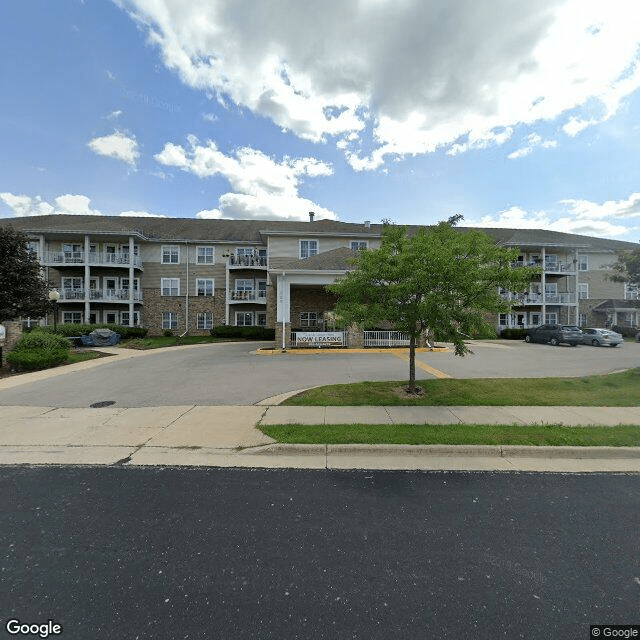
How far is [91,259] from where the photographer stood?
26.9 m

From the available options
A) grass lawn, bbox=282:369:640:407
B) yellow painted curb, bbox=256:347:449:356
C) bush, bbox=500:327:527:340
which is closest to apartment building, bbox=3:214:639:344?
bush, bbox=500:327:527:340

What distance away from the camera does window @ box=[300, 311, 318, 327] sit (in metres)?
25.4

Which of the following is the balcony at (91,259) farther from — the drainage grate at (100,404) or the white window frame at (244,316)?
the drainage grate at (100,404)

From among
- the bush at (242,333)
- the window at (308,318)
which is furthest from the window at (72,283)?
the window at (308,318)

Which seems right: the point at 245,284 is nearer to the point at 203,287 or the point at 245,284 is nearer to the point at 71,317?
the point at 203,287

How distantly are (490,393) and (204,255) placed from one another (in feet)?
89.4

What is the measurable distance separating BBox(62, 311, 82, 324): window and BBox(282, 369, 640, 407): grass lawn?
94.1 ft

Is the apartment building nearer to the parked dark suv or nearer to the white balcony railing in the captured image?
the white balcony railing

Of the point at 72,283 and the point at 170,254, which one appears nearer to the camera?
the point at 72,283

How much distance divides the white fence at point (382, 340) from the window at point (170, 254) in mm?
20086

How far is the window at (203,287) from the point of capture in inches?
1150

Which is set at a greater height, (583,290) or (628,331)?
(583,290)

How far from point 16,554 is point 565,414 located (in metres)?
8.80

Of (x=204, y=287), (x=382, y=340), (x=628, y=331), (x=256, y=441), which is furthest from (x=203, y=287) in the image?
(x=628, y=331)
